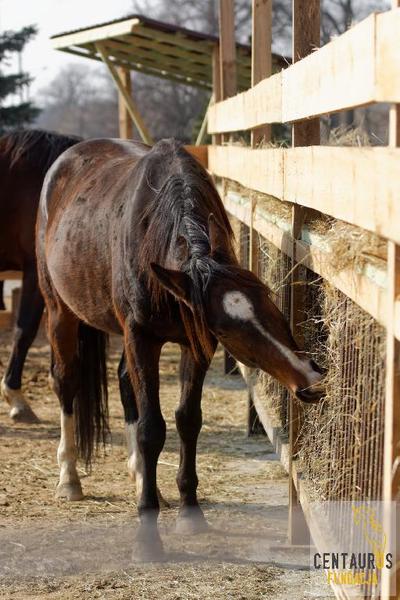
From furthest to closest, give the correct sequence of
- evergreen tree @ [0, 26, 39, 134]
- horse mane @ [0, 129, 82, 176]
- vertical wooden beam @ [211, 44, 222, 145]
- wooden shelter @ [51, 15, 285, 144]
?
evergreen tree @ [0, 26, 39, 134], wooden shelter @ [51, 15, 285, 144], vertical wooden beam @ [211, 44, 222, 145], horse mane @ [0, 129, 82, 176]

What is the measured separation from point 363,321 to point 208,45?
8.42 meters

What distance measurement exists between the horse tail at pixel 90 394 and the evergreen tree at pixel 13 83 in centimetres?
1554

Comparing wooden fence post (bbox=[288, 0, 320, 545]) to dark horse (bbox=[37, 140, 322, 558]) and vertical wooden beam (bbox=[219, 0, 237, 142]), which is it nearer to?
dark horse (bbox=[37, 140, 322, 558])

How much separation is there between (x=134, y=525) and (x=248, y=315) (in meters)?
1.72

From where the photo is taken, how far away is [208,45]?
10.6 meters

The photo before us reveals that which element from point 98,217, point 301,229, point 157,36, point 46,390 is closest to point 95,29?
point 157,36

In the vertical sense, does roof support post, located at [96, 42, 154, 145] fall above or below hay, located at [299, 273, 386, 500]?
above

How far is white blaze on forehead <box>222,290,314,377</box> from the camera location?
3.09m

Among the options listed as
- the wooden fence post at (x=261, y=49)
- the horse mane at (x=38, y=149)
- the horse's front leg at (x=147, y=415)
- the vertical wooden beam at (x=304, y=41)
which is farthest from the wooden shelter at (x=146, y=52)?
the horse's front leg at (x=147, y=415)

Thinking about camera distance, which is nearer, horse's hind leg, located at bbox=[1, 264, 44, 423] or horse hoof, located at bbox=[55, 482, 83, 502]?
horse hoof, located at bbox=[55, 482, 83, 502]

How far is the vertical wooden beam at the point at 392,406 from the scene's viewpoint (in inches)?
87.9

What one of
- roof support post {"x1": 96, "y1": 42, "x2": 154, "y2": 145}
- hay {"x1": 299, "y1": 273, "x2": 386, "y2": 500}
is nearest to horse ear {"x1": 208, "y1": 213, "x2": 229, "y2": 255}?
hay {"x1": 299, "y1": 273, "x2": 386, "y2": 500}

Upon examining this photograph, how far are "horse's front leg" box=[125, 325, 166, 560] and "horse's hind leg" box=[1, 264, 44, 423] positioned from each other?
2976 millimetres

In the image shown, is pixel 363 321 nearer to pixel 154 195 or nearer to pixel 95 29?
pixel 154 195
